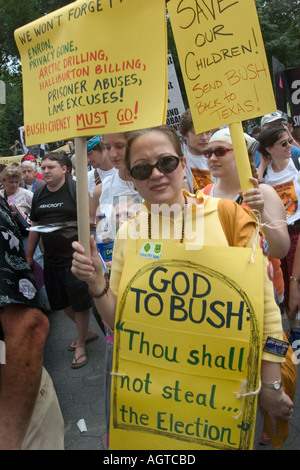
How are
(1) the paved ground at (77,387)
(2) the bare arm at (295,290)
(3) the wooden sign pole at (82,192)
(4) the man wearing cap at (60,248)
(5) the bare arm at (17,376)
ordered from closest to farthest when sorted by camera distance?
(5) the bare arm at (17,376)
(3) the wooden sign pole at (82,192)
(2) the bare arm at (295,290)
(1) the paved ground at (77,387)
(4) the man wearing cap at (60,248)

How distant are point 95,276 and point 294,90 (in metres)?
4.00

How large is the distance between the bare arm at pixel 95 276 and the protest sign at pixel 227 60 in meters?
0.78

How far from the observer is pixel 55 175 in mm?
4105

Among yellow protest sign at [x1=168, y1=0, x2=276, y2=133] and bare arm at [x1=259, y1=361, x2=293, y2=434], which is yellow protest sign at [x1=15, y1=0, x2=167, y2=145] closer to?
yellow protest sign at [x1=168, y1=0, x2=276, y2=133]

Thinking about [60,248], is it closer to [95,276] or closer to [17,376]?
[95,276]

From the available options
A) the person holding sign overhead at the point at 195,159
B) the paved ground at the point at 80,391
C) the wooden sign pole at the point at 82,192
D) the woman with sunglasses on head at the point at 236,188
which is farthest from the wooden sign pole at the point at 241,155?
the paved ground at the point at 80,391

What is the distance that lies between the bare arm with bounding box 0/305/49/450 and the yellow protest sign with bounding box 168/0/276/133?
1.26m

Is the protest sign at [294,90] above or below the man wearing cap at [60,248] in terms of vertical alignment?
above

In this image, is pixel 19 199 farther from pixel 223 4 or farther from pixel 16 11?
pixel 16 11

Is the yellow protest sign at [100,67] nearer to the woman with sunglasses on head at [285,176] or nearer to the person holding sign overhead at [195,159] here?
the person holding sign overhead at [195,159]

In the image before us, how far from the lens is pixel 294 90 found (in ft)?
15.3

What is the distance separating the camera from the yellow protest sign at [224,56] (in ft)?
6.02

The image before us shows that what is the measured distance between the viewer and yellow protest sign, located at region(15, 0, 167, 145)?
1465 mm

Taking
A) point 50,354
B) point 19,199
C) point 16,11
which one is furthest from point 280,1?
point 50,354
